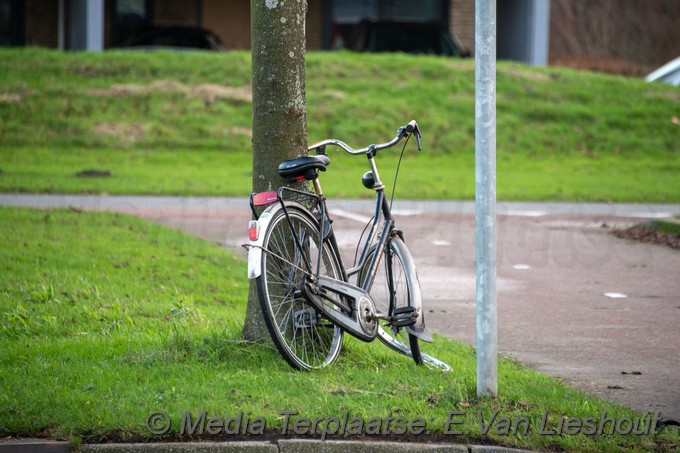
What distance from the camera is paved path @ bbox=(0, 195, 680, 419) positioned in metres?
6.34

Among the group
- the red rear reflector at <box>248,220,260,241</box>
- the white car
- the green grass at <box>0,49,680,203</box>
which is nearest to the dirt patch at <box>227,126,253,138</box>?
the green grass at <box>0,49,680,203</box>

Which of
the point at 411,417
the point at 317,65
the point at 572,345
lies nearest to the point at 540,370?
the point at 572,345

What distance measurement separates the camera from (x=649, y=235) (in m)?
11.8

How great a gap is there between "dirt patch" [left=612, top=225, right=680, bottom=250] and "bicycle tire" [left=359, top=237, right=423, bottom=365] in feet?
20.1

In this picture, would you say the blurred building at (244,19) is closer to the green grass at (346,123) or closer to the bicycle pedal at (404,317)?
the green grass at (346,123)

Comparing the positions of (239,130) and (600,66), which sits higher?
(600,66)

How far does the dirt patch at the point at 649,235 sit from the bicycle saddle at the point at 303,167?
262 inches

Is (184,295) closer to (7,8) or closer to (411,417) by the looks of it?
(411,417)

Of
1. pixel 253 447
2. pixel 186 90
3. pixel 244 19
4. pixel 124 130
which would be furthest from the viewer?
pixel 244 19

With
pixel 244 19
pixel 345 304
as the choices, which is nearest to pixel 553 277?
pixel 345 304

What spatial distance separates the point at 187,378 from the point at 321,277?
86 centimetres

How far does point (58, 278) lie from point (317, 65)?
15698 mm

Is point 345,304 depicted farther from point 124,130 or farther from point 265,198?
point 124,130

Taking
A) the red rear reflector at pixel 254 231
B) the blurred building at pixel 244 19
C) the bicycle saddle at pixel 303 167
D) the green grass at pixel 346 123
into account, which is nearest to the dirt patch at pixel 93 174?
the green grass at pixel 346 123
